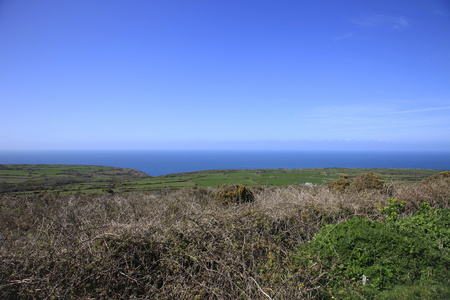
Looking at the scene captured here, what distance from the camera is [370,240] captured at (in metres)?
4.30

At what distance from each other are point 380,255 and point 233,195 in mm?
5134

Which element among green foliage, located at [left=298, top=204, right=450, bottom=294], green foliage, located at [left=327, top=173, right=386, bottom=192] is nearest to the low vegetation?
green foliage, located at [left=298, top=204, right=450, bottom=294]

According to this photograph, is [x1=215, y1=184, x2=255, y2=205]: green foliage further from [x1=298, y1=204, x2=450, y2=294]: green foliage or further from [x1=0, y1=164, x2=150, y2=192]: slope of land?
[x1=0, y1=164, x2=150, y2=192]: slope of land

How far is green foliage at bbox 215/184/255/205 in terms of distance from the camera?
8.48 m

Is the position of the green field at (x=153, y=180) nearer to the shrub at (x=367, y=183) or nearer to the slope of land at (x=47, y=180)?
the slope of land at (x=47, y=180)

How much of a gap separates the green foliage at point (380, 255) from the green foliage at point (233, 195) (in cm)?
389

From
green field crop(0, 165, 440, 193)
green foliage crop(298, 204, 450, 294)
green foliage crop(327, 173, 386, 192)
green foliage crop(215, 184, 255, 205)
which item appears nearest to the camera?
green foliage crop(298, 204, 450, 294)

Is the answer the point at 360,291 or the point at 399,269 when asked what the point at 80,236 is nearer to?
the point at 360,291

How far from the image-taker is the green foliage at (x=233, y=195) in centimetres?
848

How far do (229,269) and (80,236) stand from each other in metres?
2.74

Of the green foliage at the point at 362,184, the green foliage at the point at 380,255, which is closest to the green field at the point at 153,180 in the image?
the green foliage at the point at 362,184

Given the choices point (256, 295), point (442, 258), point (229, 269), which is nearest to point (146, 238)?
point (229, 269)

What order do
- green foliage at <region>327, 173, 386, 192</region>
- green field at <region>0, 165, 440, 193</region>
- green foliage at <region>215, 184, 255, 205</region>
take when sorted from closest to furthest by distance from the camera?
green foliage at <region>215, 184, 255, 205</region> → green foliage at <region>327, 173, 386, 192</region> → green field at <region>0, 165, 440, 193</region>

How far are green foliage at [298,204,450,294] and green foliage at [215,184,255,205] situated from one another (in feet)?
12.8
